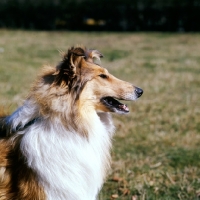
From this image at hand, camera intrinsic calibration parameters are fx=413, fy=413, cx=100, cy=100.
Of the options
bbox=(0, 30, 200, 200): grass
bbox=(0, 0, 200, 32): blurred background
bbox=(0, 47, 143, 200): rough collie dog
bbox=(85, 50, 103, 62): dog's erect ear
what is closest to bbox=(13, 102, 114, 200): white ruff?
bbox=(0, 47, 143, 200): rough collie dog

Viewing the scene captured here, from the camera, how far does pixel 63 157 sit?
378 cm

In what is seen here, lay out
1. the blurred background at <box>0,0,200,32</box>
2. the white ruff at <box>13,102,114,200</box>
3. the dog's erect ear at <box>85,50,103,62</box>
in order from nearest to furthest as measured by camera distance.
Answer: the white ruff at <box>13,102,114,200</box> < the dog's erect ear at <box>85,50,103,62</box> < the blurred background at <box>0,0,200,32</box>

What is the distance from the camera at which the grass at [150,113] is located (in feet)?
17.4

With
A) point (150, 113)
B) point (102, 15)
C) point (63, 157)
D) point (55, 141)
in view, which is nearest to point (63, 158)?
point (63, 157)

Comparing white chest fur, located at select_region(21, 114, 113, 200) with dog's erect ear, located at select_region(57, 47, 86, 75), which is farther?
dog's erect ear, located at select_region(57, 47, 86, 75)

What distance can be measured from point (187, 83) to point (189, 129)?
4.06 m

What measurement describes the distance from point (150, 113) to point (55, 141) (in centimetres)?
491

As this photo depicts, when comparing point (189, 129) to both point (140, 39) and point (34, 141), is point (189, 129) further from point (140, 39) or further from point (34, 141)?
point (140, 39)

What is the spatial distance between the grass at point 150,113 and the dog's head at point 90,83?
136cm

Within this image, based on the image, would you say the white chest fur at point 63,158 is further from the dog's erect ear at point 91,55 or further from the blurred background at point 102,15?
the blurred background at point 102,15

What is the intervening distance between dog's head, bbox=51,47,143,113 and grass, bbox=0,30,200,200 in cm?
136

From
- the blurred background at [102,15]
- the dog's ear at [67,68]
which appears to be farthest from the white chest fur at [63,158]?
the blurred background at [102,15]

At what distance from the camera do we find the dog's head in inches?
150

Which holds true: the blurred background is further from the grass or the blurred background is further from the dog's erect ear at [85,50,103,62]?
the dog's erect ear at [85,50,103,62]
